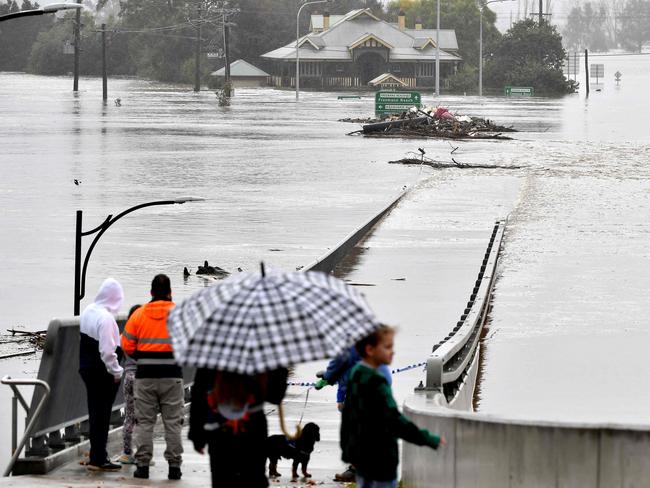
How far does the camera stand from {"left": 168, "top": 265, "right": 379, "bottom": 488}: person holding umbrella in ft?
21.0

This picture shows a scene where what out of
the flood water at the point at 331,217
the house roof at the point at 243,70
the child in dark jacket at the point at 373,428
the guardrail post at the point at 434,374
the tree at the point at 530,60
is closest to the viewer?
the child in dark jacket at the point at 373,428

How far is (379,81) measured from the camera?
14550cm

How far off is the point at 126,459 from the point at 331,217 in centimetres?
2737

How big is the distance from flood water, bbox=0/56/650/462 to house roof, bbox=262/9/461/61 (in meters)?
64.4

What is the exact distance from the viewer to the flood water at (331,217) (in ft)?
66.1

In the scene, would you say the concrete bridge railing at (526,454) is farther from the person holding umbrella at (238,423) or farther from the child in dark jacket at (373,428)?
the person holding umbrella at (238,423)

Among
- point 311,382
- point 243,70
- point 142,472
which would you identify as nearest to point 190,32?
point 243,70

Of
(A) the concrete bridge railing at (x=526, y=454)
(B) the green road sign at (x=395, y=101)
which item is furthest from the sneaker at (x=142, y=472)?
(B) the green road sign at (x=395, y=101)

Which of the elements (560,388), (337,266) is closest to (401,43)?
(337,266)

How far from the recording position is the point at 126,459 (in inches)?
441

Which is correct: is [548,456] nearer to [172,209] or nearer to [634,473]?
[634,473]

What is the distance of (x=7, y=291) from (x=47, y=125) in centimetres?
5587

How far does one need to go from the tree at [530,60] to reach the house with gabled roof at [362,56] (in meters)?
4.82

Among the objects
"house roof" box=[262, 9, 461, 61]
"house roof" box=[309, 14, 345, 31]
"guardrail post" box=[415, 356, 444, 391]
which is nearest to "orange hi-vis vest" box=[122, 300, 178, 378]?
"guardrail post" box=[415, 356, 444, 391]
